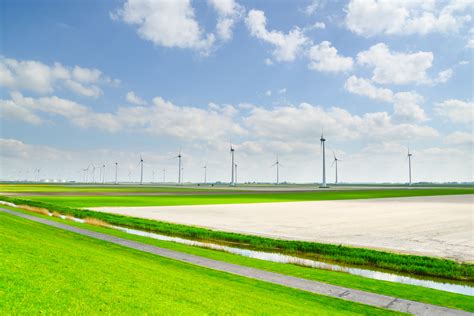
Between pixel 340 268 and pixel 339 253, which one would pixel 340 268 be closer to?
A: pixel 340 268

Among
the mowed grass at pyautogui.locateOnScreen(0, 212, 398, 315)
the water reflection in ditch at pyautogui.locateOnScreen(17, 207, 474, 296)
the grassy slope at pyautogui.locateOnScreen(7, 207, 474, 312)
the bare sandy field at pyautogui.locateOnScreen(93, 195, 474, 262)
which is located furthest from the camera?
the bare sandy field at pyautogui.locateOnScreen(93, 195, 474, 262)

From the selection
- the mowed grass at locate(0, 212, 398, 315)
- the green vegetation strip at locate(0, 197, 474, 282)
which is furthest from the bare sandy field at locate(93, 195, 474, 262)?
the mowed grass at locate(0, 212, 398, 315)

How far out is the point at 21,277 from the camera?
399 inches

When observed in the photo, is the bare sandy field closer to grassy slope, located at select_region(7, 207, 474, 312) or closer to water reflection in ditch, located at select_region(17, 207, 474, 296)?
water reflection in ditch, located at select_region(17, 207, 474, 296)

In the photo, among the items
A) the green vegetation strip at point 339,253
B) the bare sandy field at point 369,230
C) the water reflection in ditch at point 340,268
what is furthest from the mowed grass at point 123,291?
the bare sandy field at point 369,230

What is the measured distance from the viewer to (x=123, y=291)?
35.4 feet

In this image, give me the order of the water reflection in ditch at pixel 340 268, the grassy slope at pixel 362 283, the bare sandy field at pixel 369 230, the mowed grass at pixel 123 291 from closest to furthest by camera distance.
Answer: the mowed grass at pixel 123 291, the grassy slope at pixel 362 283, the water reflection in ditch at pixel 340 268, the bare sandy field at pixel 369 230

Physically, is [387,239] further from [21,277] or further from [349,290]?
[21,277]

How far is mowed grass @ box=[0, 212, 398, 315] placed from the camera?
9.12 metres

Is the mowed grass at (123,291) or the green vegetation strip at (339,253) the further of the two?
the green vegetation strip at (339,253)

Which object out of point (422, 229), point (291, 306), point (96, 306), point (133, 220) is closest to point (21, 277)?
point (96, 306)

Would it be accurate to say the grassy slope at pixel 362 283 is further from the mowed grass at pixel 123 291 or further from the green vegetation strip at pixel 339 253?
the green vegetation strip at pixel 339 253

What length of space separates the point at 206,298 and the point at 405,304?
786 centimetres

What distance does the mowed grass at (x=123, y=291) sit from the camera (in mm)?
9117
